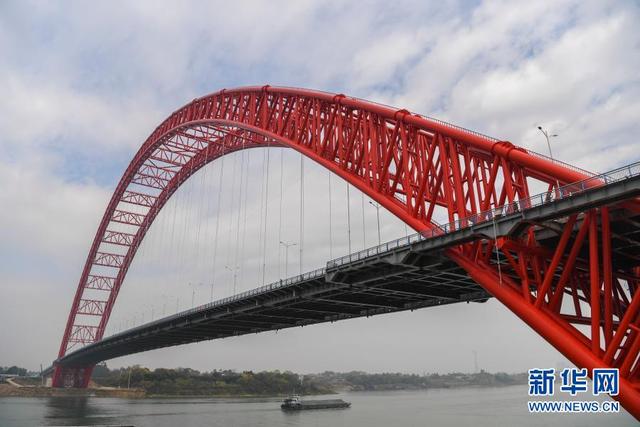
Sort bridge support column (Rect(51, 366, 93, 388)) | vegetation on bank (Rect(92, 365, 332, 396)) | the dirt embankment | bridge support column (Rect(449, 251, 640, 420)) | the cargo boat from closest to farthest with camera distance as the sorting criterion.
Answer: bridge support column (Rect(449, 251, 640, 420)) < the cargo boat < the dirt embankment < bridge support column (Rect(51, 366, 93, 388)) < vegetation on bank (Rect(92, 365, 332, 396))

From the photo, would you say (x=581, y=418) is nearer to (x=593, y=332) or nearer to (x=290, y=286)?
(x=290, y=286)

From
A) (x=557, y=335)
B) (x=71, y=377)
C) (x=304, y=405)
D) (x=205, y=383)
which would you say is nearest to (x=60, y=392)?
(x=71, y=377)

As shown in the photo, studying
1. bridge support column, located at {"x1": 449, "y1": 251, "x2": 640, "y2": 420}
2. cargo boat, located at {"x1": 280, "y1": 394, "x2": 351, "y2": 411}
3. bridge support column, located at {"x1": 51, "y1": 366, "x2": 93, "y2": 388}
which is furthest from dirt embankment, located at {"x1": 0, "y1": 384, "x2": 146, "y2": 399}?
bridge support column, located at {"x1": 449, "y1": 251, "x2": 640, "y2": 420}

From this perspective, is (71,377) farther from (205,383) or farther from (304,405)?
(304,405)

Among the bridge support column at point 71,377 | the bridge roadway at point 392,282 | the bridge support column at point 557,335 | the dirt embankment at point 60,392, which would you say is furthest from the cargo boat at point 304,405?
the bridge support column at point 557,335

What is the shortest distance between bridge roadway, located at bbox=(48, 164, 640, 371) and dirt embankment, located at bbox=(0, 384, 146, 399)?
51.3 metres

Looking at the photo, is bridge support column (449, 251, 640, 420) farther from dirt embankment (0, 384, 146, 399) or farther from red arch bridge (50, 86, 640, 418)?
dirt embankment (0, 384, 146, 399)

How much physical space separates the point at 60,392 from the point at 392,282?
110m

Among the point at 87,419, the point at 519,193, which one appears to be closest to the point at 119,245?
the point at 87,419

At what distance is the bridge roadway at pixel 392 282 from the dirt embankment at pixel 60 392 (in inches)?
2021

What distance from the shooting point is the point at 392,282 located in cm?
3638

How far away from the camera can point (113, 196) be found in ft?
322

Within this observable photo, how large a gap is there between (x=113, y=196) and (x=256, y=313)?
58283 millimetres

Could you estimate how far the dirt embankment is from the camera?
11431 cm
